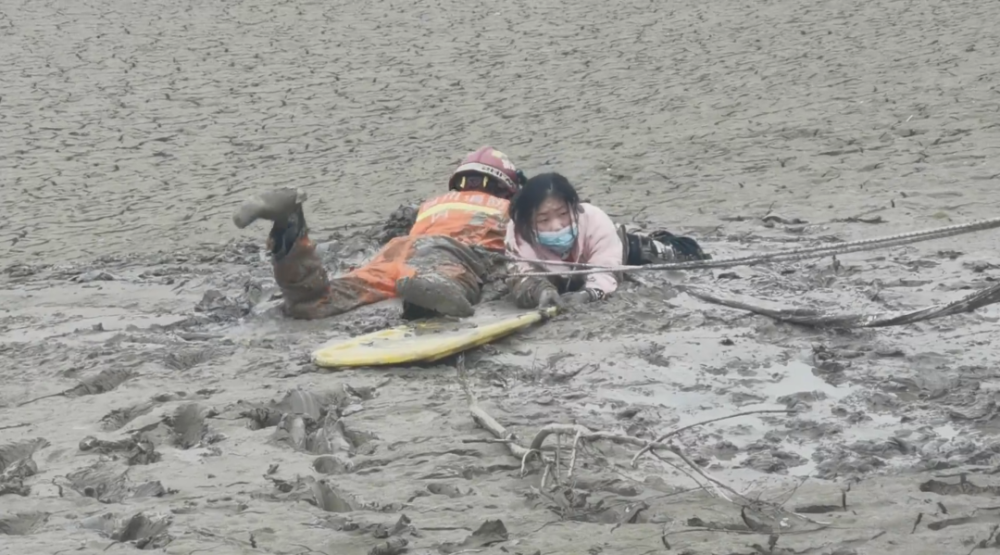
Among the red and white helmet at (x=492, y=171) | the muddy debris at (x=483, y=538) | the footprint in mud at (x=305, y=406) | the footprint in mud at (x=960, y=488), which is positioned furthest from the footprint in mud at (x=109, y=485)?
the red and white helmet at (x=492, y=171)

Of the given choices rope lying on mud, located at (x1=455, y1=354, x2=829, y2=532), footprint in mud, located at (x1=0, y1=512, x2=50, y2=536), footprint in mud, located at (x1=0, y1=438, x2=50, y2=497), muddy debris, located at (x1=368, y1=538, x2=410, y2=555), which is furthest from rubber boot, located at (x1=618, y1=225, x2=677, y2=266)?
footprint in mud, located at (x1=0, y1=512, x2=50, y2=536)

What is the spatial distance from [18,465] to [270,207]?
167 centimetres

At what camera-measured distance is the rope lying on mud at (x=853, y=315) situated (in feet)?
12.4

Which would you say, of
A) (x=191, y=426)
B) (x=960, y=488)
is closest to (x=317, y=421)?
(x=191, y=426)

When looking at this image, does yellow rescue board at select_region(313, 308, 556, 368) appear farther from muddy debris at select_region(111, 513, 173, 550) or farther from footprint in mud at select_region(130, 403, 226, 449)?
muddy debris at select_region(111, 513, 173, 550)

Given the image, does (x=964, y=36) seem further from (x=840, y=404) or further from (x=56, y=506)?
(x=56, y=506)

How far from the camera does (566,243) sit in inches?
235

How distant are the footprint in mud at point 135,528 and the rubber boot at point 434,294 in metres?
2.12

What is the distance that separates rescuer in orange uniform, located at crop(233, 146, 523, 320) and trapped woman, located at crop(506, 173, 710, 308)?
23cm

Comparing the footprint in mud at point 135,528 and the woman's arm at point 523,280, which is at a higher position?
the woman's arm at point 523,280

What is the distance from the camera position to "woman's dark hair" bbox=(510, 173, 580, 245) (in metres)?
5.86

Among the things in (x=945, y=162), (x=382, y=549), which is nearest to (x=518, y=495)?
(x=382, y=549)

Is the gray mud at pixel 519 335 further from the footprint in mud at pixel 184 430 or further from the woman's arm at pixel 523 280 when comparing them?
the woman's arm at pixel 523 280

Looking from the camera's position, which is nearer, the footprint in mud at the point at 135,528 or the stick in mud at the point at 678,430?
the footprint in mud at the point at 135,528
